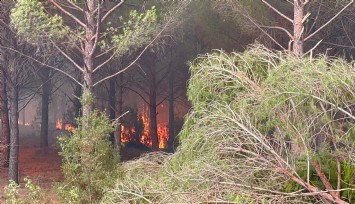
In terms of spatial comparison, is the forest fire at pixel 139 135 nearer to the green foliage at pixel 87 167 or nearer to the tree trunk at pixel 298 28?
the tree trunk at pixel 298 28

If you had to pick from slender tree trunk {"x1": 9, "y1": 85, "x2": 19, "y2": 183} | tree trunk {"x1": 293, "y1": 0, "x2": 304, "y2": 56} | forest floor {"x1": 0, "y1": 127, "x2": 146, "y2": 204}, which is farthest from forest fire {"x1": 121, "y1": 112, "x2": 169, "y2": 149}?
tree trunk {"x1": 293, "y1": 0, "x2": 304, "y2": 56}

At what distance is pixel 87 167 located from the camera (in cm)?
712

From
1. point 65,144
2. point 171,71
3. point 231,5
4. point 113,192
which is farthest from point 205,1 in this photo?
point 113,192

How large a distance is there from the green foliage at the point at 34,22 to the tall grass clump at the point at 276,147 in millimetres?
5667

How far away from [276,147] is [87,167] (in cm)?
300

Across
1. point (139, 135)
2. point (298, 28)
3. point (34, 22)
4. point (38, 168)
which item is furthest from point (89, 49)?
point (139, 135)

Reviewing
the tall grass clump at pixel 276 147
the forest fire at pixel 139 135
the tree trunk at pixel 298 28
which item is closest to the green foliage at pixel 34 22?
the tree trunk at pixel 298 28

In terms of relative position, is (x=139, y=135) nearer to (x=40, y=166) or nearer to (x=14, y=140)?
(x=40, y=166)

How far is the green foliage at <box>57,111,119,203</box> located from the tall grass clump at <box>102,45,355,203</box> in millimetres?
1215

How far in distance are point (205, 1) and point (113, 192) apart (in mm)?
10823

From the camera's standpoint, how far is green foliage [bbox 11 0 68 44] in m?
10.0

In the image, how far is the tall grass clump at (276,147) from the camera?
16.7 ft

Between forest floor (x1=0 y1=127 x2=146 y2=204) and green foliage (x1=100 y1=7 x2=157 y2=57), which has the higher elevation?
green foliage (x1=100 y1=7 x2=157 y2=57)

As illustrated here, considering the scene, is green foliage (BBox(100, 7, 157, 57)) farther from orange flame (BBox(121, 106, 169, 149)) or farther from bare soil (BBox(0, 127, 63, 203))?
orange flame (BBox(121, 106, 169, 149))
